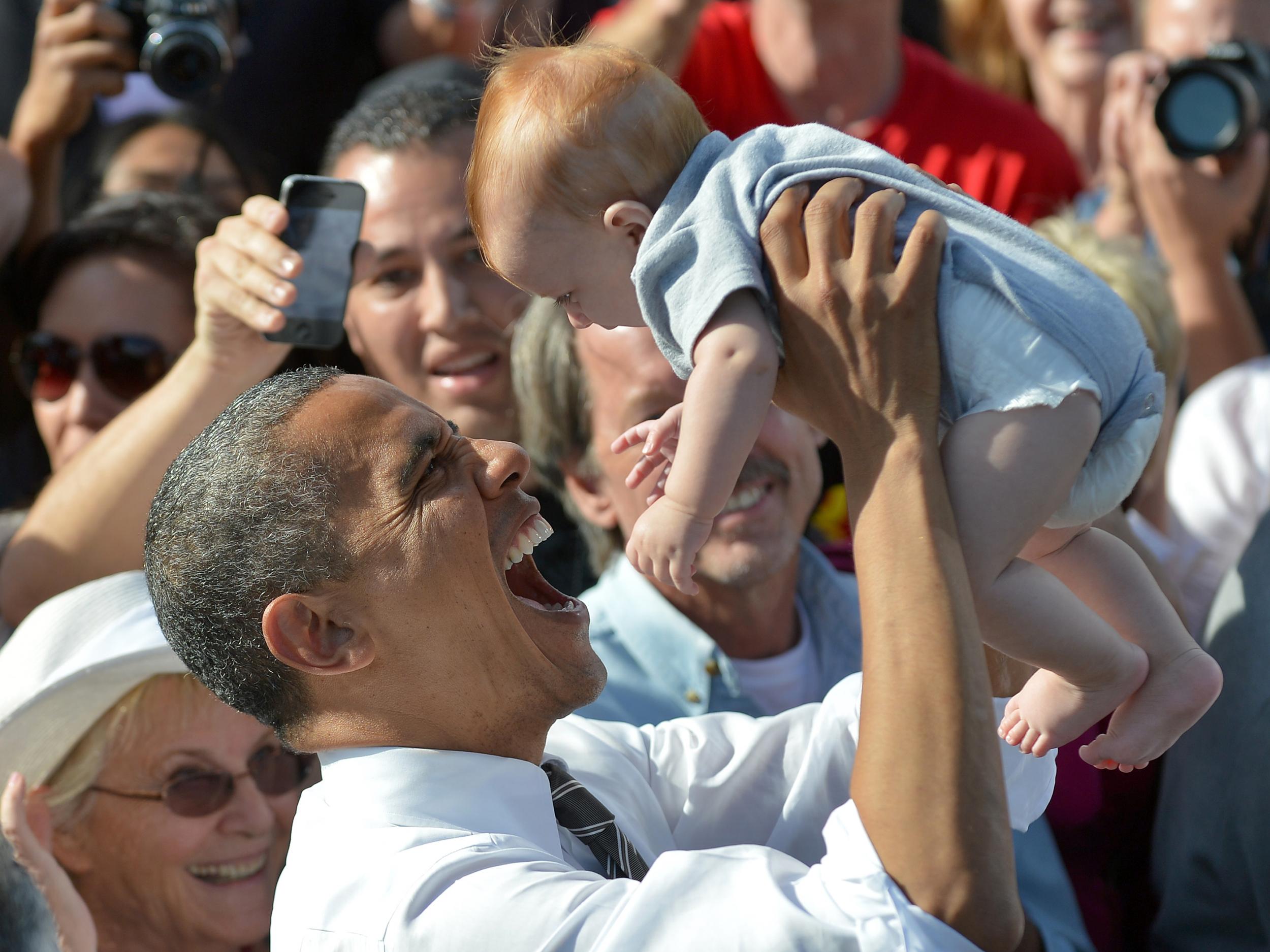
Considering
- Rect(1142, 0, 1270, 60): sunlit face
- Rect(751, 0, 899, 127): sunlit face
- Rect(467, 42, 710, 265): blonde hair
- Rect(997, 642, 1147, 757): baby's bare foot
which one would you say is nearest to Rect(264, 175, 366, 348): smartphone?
Rect(467, 42, 710, 265): blonde hair

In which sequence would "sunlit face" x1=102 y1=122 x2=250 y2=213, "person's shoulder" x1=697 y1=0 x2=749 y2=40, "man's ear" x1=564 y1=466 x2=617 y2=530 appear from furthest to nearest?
"person's shoulder" x1=697 y1=0 x2=749 y2=40
"sunlit face" x1=102 y1=122 x2=250 y2=213
"man's ear" x1=564 y1=466 x2=617 y2=530

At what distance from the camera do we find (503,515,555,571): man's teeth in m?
1.86

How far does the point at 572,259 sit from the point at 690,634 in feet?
3.98

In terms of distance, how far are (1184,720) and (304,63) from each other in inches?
131

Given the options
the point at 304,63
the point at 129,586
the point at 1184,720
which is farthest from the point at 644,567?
the point at 304,63

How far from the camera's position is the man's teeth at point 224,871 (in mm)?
2342

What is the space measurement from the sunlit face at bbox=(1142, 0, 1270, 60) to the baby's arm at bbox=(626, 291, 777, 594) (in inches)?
111

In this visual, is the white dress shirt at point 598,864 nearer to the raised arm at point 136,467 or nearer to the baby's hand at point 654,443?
the baby's hand at point 654,443

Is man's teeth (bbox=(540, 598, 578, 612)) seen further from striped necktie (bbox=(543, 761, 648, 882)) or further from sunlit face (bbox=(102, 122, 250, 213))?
sunlit face (bbox=(102, 122, 250, 213))

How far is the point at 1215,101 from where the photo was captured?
11.6ft

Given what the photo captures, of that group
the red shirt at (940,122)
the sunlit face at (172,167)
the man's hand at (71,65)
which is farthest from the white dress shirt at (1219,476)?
the man's hand at (71,65)

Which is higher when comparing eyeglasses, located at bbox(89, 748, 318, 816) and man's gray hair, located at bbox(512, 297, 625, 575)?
man's gray hair, located at bbox(512, 297, 625, 575)

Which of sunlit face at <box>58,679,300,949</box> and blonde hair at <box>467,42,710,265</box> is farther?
sunlit face at <box>58,679,300,949</box>

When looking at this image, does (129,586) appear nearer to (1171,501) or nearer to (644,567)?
(644,567)
